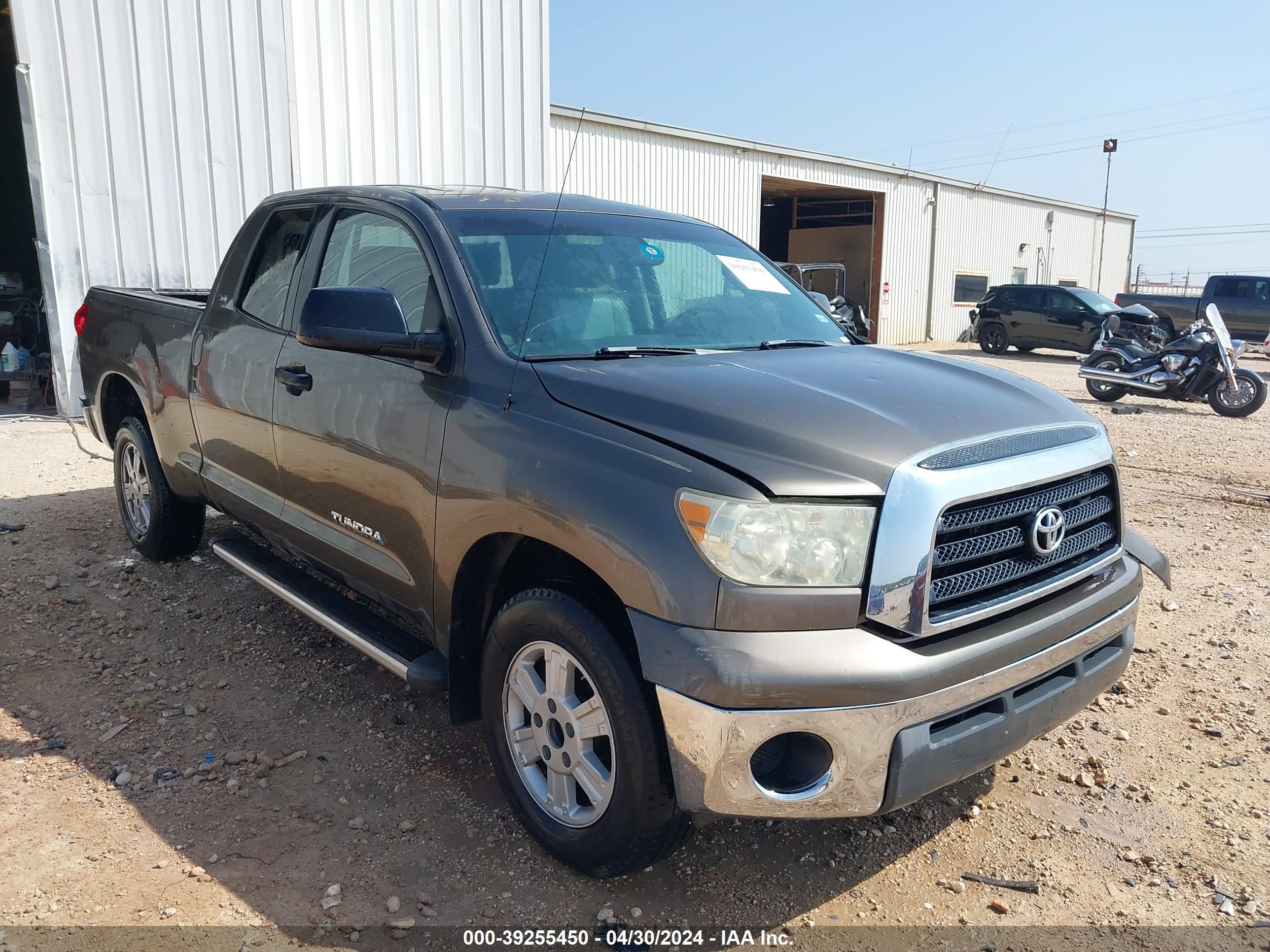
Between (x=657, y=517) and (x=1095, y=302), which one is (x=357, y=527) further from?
(x=1095, y=302)

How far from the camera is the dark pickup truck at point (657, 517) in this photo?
88.0 inches

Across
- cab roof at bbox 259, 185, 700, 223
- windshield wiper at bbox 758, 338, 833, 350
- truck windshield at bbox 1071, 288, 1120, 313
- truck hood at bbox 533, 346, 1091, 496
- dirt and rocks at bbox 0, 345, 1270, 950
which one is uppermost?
cab roof at bbox 259, 185, 700, 223

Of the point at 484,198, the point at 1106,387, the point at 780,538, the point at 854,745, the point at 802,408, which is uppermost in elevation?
the point at 484,198

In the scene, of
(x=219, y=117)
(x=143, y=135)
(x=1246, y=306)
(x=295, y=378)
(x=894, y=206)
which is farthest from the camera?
(x=894, y=206)

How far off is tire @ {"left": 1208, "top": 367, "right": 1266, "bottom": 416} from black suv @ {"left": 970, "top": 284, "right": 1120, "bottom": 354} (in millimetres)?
8074

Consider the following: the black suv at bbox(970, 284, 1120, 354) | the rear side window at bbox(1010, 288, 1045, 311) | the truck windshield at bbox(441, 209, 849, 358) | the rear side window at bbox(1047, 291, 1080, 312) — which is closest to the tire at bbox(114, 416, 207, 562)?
the truck windshield at bbox(441, 209, 849, 358)

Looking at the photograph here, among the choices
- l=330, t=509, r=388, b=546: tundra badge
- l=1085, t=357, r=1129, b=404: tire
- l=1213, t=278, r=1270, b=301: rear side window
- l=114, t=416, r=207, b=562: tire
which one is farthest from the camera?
l=1213, t=278, r=1270, b=301: rear side window

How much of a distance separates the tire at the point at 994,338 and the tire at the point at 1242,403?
9.75 metres

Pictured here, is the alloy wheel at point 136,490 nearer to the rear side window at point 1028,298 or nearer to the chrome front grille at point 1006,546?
the chrome front grille at point 1006,546

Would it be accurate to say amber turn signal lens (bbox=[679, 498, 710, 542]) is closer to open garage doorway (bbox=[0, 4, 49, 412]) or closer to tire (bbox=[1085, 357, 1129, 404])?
open garage doorway (bbox=[0, 4, 49, 412])

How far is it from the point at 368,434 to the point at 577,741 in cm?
131

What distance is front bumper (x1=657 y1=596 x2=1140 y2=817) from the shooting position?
220 cm

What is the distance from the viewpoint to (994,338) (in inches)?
869

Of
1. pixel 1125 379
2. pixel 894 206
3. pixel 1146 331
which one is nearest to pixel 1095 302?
pixel 1146 331
